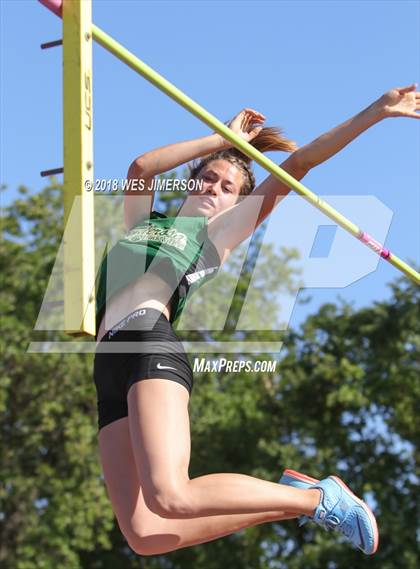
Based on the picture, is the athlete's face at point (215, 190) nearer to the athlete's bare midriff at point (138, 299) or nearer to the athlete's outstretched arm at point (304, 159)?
the athlete's outstretched arm at point (304, 159)

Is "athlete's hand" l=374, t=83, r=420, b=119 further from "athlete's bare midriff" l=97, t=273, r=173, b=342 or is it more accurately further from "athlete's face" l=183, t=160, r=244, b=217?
"athlete's bare midriff" l=97, t=273, r=173, b=342

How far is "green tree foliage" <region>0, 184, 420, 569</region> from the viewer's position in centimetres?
2009

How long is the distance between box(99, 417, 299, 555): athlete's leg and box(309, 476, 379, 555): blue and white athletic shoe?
0.14m

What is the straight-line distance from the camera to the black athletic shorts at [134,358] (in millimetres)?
4230

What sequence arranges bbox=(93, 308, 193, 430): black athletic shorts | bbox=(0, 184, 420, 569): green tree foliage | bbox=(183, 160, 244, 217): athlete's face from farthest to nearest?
bbox=(0, 184, 420, 569): green tree foliage < bbox=(183, 160, 244, 217): athlete's face < bbox=(93, 308, 193, 430): black athletic shorts

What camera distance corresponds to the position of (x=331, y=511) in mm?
4395

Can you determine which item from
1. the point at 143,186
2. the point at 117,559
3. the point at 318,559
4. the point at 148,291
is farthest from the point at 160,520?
the point at 117,559

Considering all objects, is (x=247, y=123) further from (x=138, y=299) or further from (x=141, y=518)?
(x=141, y=518)

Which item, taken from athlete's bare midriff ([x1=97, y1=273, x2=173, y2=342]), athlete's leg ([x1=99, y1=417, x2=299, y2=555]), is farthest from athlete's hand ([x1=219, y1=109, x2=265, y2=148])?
athlete's leg ([x1=99, y1=417, x2=299, y2=555])

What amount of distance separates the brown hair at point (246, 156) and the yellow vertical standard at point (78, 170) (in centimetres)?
101

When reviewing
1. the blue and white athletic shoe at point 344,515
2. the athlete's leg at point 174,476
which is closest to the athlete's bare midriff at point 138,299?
the athlete's leg at point 174,476

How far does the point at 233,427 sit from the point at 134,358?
17.8m

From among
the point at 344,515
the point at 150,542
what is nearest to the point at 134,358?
the point at 150,542

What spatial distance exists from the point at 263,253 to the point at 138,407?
19.0 metres
